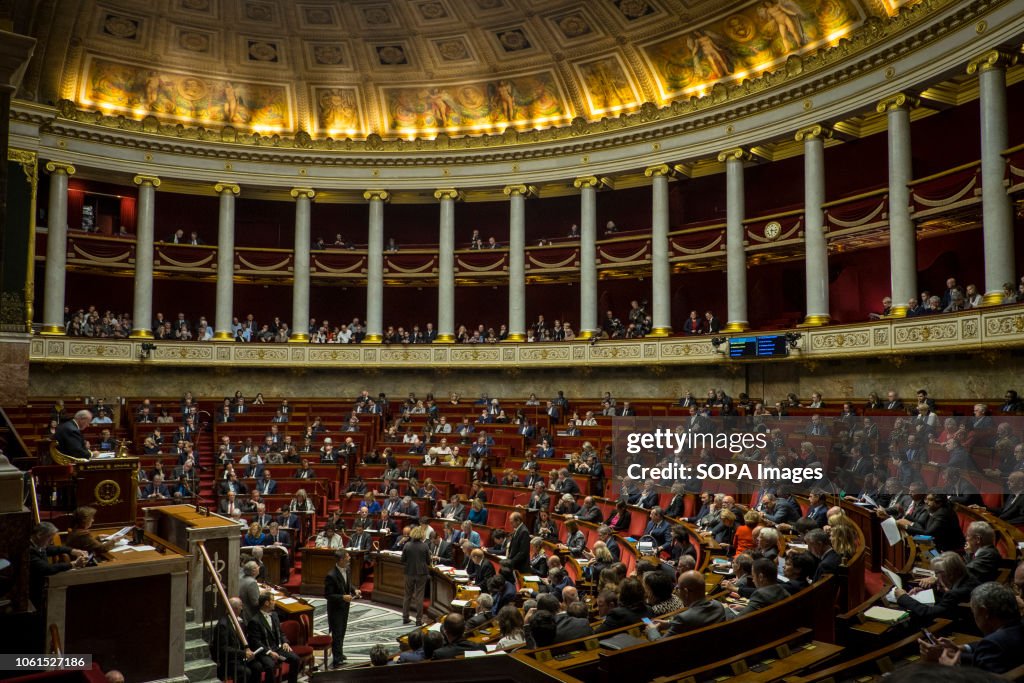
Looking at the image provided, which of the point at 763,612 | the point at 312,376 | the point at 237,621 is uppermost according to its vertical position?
the point at 312,376

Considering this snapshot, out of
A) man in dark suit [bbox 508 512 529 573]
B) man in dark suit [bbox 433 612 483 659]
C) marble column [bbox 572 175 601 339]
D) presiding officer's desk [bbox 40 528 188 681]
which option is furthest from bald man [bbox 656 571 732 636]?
marble column [bbox 572 175 601 339]

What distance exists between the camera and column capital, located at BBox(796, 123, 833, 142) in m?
20.6

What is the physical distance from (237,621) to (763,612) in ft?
19.4

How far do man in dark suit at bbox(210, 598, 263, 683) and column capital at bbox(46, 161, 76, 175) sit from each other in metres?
21.0

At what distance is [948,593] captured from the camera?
5.36 metres

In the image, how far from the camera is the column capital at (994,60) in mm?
15953

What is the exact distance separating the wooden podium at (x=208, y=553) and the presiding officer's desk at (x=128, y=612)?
33.1 inches

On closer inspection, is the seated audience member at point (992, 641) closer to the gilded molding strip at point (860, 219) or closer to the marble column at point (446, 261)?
the gilded molding strip at point (860, 219)

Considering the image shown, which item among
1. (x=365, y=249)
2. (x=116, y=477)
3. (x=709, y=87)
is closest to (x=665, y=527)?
(x=116, y=477)

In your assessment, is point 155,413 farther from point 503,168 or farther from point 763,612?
point 763,612

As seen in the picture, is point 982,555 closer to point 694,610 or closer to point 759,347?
point 694,610

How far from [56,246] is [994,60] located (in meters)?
26.5

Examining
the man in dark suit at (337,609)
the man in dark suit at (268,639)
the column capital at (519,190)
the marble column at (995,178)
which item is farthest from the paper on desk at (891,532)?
the column capital at (519,190)

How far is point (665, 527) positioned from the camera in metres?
11.4
